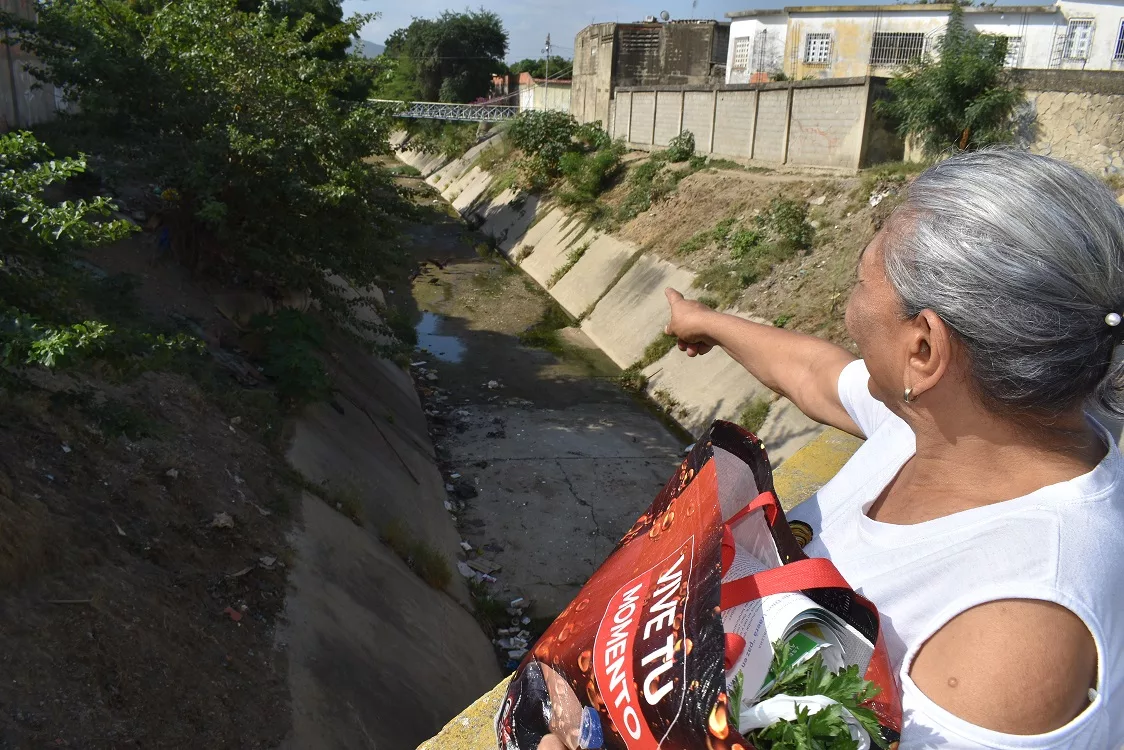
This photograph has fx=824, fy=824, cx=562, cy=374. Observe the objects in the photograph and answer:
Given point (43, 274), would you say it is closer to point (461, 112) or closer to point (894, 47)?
point (894, 47)

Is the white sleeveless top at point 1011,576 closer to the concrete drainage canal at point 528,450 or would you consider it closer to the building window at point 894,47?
the concrete drainage canal at point 528,450

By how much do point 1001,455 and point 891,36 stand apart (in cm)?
3105

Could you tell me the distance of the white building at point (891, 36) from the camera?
26.0 meters

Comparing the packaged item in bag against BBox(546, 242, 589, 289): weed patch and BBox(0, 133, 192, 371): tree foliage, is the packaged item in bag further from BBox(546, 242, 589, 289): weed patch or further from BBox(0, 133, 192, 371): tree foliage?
BBox(546, 242, 589, 289): weed patch

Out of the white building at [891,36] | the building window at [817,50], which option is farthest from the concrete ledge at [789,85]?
the building window at [817,50]

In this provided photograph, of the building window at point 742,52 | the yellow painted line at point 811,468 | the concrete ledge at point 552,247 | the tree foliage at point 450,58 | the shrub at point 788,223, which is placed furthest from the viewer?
the tree foliage at point 450,58

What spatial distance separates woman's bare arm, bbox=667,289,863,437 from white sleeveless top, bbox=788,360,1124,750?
0.78m

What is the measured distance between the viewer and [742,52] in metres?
31.1

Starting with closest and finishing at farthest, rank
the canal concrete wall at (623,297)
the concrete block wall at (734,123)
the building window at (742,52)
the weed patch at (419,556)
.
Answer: the weed patch at (419,556) → the canal concrete wall at (623,297) → the concrete block wall at (734,123) → the building window at (742,52)

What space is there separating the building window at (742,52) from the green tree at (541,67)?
21.1 meters

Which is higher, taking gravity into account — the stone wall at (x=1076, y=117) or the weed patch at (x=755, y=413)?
the stone wall at (x=1076, y=117)

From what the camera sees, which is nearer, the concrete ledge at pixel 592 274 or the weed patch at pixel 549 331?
the weed patch at pixel 549 331

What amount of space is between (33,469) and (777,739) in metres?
4.68

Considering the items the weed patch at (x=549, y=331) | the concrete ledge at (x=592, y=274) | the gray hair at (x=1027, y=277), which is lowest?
the weed patch at (x=549, y=331)
